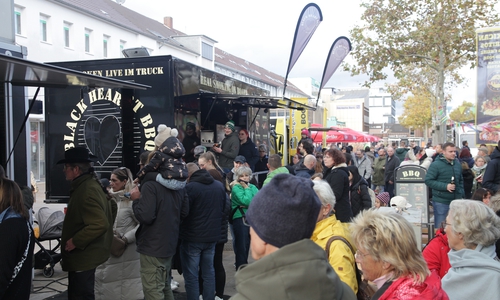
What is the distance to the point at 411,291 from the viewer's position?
2480 millimetres

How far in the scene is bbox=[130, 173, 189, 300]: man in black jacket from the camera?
4871 millimetres

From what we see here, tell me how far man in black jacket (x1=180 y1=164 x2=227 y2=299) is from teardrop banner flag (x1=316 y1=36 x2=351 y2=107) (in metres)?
11.9

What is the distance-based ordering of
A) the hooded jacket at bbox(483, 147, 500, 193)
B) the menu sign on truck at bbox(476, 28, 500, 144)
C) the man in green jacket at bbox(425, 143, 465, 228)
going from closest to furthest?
the hooded jacket at bbox(483, 147, 500, 193) < the man in green jacket at bbox(425, 143, 465, 228) < the menu sign on truck at bbox(476, 28, 500, 144)

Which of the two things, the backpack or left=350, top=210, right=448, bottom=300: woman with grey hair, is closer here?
left=350, top=210, right=448, bottom=300: woman with grey hair

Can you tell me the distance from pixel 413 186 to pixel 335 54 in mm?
7778

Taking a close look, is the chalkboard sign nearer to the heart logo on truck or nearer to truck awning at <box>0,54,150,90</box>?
the heart logo on truck

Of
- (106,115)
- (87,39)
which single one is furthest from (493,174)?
(87,39)

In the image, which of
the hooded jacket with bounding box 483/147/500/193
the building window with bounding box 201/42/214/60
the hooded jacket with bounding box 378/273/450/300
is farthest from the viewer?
the building window with bounding box 201/42/214/60

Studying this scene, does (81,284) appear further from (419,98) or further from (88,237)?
(419,98)

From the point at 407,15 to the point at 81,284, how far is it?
58.8 ft

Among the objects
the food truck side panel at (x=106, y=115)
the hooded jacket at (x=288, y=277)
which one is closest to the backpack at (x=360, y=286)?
the hooded jacket at (x=288, y=277)

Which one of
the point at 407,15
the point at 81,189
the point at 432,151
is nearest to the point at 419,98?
the point at 407,15

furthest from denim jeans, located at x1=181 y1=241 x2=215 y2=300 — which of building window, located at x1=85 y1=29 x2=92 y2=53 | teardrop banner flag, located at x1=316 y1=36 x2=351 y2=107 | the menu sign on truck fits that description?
building window, located at x1=85 y1=29 x2=92 y2=53

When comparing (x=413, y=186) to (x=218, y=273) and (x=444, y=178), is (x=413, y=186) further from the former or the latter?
(x=218, y=273)
